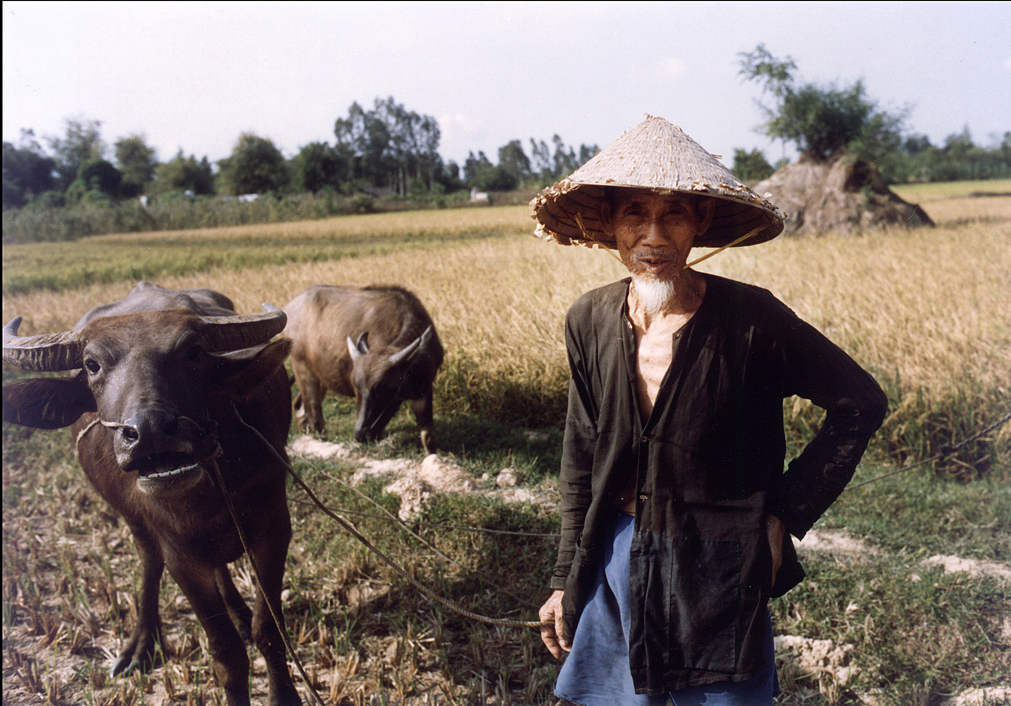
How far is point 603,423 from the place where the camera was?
63.5 inches

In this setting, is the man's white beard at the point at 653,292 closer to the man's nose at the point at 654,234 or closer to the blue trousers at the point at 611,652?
the man's nose at the point at 654,234

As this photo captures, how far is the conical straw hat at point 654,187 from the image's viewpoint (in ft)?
4.65

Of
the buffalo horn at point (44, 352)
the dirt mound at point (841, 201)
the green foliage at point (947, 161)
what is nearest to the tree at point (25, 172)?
the buffalo horn at point (44, 352)

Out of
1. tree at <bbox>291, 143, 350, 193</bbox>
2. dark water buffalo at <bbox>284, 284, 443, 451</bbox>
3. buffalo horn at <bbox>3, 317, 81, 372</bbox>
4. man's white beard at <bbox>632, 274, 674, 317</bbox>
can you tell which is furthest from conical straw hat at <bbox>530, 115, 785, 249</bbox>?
tree at <bbox>291, 143, 350, 193</bbox>

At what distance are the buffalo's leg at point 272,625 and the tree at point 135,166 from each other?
12258 mm

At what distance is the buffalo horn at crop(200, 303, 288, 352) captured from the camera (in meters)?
2.22

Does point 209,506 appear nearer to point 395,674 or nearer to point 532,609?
point 395,674

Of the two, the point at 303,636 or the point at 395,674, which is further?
the point at 303,636

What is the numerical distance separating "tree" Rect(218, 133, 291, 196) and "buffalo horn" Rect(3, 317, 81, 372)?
8863 mm

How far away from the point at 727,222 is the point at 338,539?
299cm

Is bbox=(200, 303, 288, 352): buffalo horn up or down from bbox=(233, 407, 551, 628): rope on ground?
up

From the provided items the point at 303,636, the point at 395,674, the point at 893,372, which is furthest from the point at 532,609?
the point at 893,372

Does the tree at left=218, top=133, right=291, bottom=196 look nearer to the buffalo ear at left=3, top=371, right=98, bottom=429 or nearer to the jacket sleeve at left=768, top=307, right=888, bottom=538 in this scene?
the buffalo ear at left=3, top=371, right=98, bottom=429

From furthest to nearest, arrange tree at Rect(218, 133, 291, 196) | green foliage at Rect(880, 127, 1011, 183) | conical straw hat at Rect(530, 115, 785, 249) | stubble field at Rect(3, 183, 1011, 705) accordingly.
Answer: green foliage at Rect(880, 127, 1011, 183) < tree at Rect(218, 133, 291, 196) < stubble field at Rect(3, 183, 1011, 705) < conical straw hat at Rect(530, 115, 785, 249)
